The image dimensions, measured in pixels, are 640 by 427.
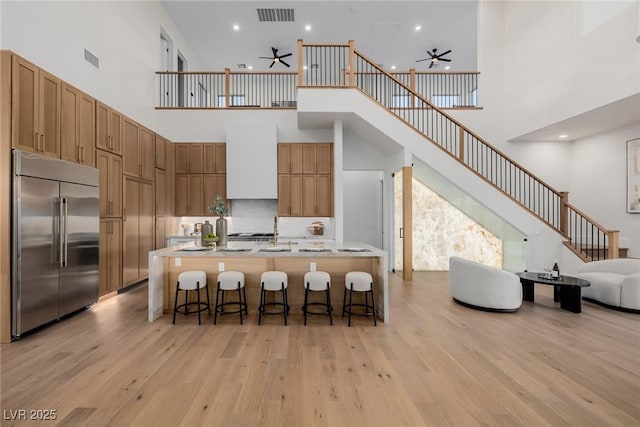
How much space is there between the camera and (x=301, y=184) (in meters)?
7.16

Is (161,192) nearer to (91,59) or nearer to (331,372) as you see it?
(91,59)

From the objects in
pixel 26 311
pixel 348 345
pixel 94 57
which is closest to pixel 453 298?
pixel 348 345

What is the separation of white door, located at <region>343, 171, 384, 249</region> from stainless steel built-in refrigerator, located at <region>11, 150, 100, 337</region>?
6.30 meters

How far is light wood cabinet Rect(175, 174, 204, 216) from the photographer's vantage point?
23.5 feet

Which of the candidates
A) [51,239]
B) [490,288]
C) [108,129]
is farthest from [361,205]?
[51,239]

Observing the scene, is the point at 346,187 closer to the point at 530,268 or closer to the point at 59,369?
the point at 530,268

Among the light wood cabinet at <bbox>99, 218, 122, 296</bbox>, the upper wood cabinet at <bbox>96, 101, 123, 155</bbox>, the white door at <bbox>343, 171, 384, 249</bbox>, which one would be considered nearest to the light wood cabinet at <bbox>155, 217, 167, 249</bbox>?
the light wood cabinet at <bbox>99, 218, 122, 296</bbox>

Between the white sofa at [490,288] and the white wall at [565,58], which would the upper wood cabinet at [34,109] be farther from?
the white wall at [565,58]

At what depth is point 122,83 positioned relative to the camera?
19.4 ft

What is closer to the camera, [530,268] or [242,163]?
[530,268]

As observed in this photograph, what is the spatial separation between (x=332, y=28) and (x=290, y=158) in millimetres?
4190

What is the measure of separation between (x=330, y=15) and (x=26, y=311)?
833 cm

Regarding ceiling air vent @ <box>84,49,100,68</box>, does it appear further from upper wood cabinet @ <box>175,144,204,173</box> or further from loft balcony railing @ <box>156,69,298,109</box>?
upper wood cabinet @ <box>175,144,204,173</box>

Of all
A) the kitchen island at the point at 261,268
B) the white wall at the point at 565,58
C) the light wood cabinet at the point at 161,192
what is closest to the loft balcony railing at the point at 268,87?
the white wall at the point at 565,58
